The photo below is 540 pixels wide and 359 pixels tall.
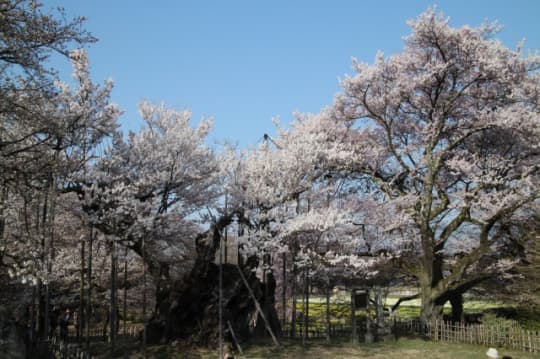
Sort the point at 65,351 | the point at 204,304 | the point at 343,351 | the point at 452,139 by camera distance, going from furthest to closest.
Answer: the point at 452,139 → the point at 204,304 → the point at 343,351 → the point at 65,351

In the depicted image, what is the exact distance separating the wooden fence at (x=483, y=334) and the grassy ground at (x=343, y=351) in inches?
27.7

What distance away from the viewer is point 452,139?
23.9m

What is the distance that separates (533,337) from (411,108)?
11.6m

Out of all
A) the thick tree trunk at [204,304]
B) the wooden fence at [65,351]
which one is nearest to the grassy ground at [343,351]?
the thick tree trunk at [204,304]

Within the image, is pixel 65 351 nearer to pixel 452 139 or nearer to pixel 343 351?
pixel 343 351

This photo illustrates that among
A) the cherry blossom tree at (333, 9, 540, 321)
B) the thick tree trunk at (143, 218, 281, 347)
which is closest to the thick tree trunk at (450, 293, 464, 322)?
the cherry blossom tree at (333, 9, 540, 321)

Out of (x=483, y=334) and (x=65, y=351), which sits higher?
(x=65, y=351)

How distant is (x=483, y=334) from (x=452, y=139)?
9.05 metres

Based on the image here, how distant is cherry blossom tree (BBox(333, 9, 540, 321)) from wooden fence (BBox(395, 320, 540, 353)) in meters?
1.07

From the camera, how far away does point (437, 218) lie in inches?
963

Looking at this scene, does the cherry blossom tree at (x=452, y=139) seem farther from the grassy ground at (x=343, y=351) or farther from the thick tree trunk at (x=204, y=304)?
the thick tree trunk at (x=204, y=304)

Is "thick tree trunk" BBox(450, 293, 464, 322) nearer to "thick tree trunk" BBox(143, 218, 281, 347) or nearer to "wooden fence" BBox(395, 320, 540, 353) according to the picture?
"wooden fence" BBox(395, 320, 540, 353)

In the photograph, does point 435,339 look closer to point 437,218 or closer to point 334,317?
point 437,218

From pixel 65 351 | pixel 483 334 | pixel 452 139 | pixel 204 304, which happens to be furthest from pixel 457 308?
pixel 65 351
